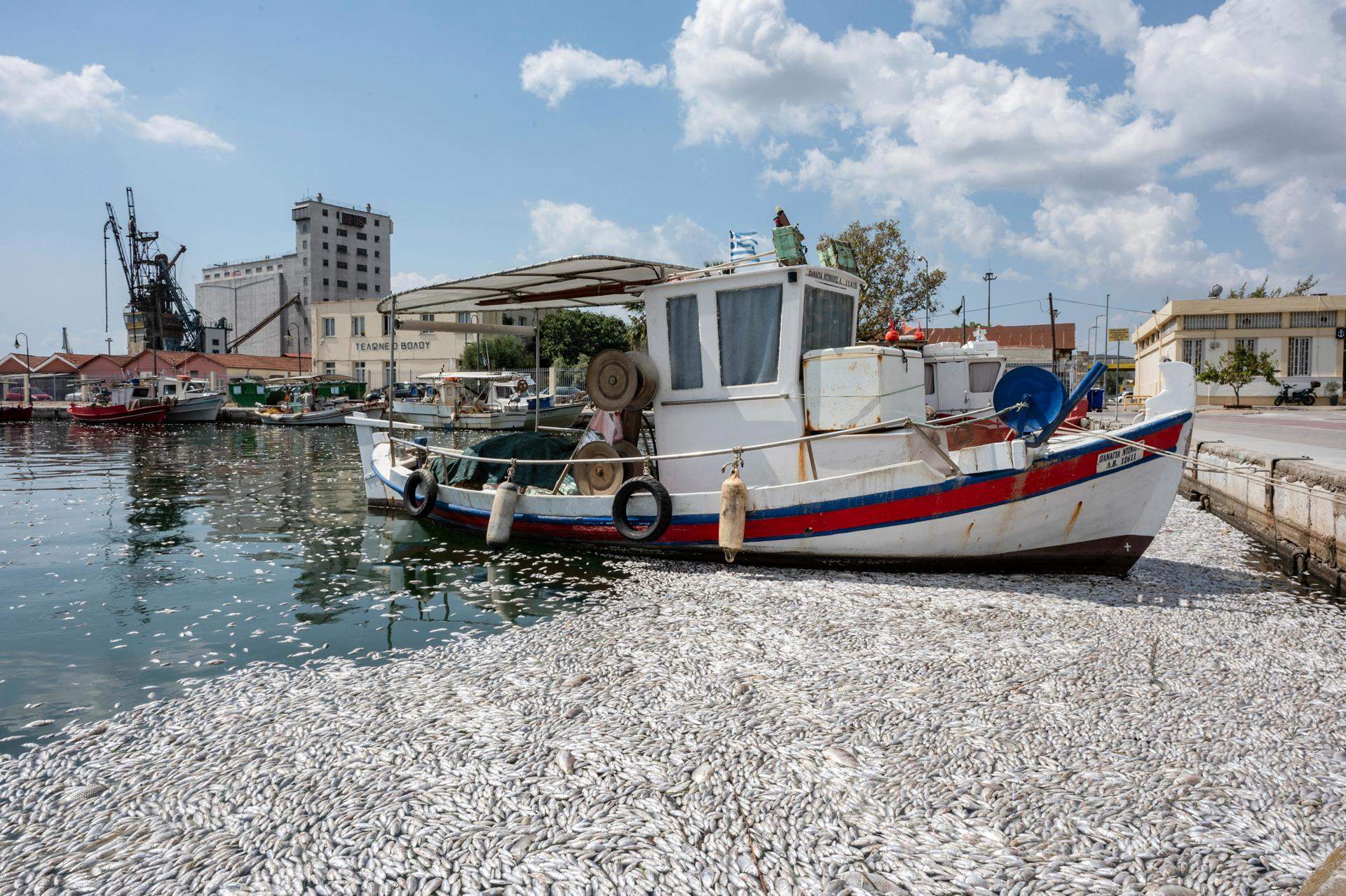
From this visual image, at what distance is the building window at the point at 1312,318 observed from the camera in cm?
5138

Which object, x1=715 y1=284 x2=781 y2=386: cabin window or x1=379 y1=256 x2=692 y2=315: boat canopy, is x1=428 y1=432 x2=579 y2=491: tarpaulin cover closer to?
x1=379 y1=256 x2=692 y2=315: boat canopy

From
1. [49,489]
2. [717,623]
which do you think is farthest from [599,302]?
[49,489]

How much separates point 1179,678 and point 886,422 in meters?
3.47

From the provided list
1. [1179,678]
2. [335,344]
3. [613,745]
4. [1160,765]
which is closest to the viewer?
[1160,765]

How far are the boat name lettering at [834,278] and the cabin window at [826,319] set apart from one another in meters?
0.11

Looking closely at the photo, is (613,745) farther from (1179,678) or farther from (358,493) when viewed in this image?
(358,493)

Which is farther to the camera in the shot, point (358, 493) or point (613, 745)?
point (358, 493)

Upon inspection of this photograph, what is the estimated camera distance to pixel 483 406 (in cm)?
4159

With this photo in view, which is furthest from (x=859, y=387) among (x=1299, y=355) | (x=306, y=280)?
(x=306, y=280)

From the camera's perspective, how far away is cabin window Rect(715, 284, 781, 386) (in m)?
9.01

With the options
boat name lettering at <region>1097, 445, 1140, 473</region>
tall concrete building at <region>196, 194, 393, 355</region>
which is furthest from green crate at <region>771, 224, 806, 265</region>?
tall concrete building at <region>196, 194, 393, 355</region>

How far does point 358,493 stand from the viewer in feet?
59.3

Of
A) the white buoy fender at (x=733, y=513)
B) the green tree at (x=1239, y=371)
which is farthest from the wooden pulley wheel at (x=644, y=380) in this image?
the green tree at (x=1239, y=371)

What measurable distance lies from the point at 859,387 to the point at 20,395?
8881 cm
